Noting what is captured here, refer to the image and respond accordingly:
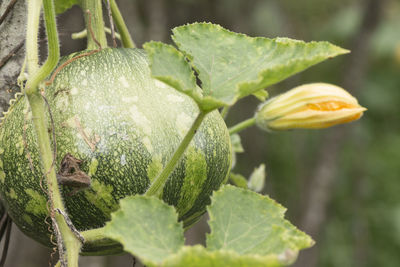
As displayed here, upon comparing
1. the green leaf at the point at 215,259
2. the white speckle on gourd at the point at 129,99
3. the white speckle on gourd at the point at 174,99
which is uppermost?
the white speckle on gourd at the point at 129,99

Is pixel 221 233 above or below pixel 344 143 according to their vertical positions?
above

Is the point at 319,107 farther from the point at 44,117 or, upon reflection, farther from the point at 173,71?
the point at 44,117

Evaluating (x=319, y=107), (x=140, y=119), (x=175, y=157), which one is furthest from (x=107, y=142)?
(x=319, y=107)

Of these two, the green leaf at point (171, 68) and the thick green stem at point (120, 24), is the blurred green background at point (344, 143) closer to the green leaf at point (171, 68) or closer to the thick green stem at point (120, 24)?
the thick green stem at point (120, 24)

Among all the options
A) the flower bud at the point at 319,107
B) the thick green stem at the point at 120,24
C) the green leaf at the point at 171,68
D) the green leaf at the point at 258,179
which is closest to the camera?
the green leaf at the point at 171,68

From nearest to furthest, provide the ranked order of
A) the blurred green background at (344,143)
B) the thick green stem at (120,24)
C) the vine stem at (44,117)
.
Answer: the vine stem at (44,117), the thick green stem at (120,24), the blurred green background at (344,143)

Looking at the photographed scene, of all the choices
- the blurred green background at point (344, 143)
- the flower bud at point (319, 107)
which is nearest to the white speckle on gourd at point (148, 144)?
the flower bud at point (319, 107)

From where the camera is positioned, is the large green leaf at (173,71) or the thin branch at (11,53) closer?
the large green leaf at (173,71)
